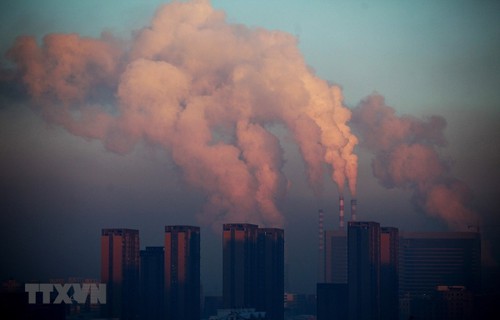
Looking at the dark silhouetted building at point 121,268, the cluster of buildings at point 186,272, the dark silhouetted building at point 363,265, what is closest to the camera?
the dark silhouetted building at point 121,268

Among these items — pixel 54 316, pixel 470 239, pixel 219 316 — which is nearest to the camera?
pixel 54 316

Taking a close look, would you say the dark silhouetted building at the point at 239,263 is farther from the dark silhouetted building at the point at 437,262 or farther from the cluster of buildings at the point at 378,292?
the dark silhouetted building at the point at 437,262

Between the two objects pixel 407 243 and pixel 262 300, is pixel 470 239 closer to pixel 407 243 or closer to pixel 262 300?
pixel 407 243

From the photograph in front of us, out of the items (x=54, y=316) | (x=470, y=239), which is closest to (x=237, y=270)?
(x=470, y=239)

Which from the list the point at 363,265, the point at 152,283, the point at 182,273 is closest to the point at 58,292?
the point at 152,283

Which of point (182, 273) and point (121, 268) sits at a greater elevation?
point (121, 268)

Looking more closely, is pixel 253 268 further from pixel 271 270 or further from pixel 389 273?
pixel 389 273

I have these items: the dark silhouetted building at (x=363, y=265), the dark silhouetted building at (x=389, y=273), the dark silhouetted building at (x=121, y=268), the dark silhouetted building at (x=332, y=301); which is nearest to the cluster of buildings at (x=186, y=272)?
the dark silhouetted building at (x=121, y=268)
